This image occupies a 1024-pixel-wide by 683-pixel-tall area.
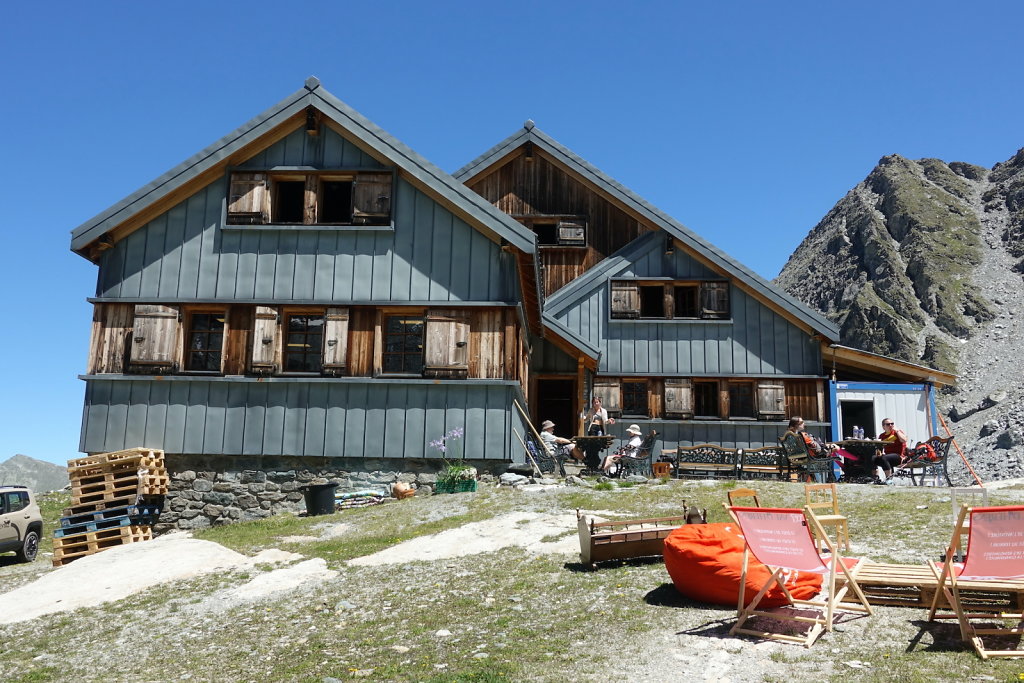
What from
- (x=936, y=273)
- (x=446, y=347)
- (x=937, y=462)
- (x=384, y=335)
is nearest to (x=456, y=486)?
(x=446, y=347)

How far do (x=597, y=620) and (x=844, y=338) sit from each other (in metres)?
66.5

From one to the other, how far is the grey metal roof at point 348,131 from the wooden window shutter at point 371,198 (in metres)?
0.47

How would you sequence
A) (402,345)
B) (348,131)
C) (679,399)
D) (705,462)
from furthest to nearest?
(679,399), (705,462), (348,131), (402,345)

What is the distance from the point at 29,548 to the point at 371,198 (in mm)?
8457

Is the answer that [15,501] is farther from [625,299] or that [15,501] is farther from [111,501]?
[625,299]

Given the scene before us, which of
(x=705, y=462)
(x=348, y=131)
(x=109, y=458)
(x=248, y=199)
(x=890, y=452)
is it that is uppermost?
(x=348, y=131)

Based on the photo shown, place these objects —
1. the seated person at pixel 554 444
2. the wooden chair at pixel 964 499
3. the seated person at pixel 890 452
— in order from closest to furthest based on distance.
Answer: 1. the wooden chair at pixel 964 499
2. the seated person at pixel 890 452
3. the seated person at pixel 554 444

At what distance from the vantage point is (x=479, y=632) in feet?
23.4

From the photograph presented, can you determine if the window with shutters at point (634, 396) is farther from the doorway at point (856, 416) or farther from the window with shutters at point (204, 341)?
the window with shutters at point (204, 341)

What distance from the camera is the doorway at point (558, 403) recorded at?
2214 centimetres

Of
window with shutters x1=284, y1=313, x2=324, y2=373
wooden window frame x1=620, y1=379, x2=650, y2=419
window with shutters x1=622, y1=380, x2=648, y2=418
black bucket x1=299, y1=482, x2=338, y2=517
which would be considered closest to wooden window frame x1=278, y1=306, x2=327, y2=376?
window with shutters x1=284, y1=313, x2=324, y2=373

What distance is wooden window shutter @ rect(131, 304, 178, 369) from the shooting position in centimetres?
1555

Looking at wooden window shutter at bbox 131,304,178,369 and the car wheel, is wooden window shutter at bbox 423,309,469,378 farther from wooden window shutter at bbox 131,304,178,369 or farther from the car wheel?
the car wheel

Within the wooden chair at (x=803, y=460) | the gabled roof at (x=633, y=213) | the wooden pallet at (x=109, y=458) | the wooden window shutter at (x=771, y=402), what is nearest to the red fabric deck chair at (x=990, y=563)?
the wooden chair at (x=803, y=460)
